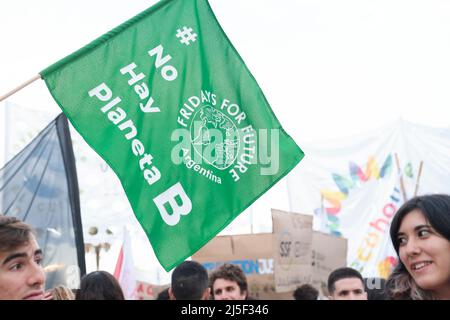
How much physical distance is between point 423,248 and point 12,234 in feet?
6.06

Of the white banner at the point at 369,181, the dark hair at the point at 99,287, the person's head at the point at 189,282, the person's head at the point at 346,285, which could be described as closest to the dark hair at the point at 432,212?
the dark hair at the point at 99,287

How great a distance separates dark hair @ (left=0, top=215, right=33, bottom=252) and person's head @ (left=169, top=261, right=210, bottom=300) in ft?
6.13

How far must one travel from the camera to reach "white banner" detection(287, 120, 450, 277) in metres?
12.0

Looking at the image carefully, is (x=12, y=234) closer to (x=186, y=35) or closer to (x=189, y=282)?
(x=189, y=282)

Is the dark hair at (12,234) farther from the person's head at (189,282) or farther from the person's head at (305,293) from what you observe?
the person's head at (305,293)

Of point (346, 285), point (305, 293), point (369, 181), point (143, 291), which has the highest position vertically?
point (369, 181)

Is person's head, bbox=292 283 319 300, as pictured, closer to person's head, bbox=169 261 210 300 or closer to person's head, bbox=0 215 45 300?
person's head, bbox=169 261 210 300

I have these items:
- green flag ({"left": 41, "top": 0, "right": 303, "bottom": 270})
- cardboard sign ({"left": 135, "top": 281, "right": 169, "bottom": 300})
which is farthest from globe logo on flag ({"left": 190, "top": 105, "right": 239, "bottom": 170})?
cardboard sign ({"left": 135, "top": 281, "right": 169, "bottom": 300})

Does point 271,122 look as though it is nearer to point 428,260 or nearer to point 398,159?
point 428,260

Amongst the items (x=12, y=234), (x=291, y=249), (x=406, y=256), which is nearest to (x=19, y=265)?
(x=12, y=234)

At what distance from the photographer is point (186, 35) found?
17.0 ft

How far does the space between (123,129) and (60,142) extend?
2077 millimetres

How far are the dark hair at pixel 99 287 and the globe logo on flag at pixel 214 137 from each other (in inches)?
39.8

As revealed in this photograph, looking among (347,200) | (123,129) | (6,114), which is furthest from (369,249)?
(123,129)
